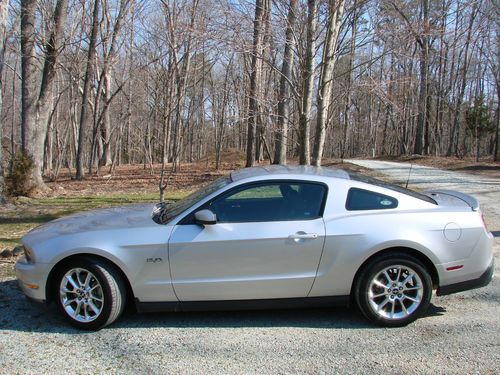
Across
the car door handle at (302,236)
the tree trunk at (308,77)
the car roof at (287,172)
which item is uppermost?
the tree trunk at (308,77)

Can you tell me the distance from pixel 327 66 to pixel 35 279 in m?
6.50

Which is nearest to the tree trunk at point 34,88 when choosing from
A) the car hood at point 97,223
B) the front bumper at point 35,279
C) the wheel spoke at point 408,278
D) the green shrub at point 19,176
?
the green shrub at point 19,176

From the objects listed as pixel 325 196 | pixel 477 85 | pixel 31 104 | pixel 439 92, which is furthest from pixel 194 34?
pixel 477 85

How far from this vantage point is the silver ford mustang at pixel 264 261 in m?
4.04

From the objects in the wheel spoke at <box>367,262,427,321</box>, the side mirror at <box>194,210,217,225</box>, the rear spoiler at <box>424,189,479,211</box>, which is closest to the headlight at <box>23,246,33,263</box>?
the side mirror at <box>194,210,217,225</box>

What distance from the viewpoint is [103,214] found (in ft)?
15.6

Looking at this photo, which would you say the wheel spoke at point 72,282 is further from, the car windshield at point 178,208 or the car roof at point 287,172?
the car roof at point 287,172

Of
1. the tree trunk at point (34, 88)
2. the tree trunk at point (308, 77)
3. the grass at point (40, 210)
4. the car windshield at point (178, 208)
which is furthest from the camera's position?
the tree trunk at point (34, 88)

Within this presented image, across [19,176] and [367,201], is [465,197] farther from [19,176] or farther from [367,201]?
[19,176]

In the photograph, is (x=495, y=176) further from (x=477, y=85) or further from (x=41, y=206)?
(x=477, y=85)

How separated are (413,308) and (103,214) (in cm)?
312

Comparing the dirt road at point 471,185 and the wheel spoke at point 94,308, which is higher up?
the dirt road at point 471,185

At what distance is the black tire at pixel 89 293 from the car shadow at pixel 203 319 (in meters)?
0.13

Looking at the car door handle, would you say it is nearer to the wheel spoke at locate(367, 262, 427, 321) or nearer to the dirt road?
the wheel spoke at locate(367, 262, 427, 321)
